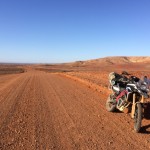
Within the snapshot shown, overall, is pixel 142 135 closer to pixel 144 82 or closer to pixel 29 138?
pixel 144 82

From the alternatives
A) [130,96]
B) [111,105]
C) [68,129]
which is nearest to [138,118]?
[130,96]

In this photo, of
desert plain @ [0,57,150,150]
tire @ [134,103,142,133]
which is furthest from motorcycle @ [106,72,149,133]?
desert plain @ [0,57,150,150]

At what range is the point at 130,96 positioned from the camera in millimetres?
7332

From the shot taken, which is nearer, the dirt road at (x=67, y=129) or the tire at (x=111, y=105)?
the dirt road at (x=67, y=129)

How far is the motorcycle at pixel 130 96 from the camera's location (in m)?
6.63

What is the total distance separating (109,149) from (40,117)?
11.8 feet

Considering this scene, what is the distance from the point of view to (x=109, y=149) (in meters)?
5.45

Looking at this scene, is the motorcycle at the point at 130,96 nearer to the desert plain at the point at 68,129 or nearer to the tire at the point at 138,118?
the tire at the point at 138,118

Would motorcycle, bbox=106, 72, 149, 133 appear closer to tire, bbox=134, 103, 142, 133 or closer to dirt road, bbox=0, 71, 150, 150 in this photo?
tire, bbox=134, 103, 142, 133

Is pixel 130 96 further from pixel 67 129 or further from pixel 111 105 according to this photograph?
pixel 67 129

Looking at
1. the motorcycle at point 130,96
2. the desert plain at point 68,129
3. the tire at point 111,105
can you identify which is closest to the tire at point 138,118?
the motorcycle at point 130,96

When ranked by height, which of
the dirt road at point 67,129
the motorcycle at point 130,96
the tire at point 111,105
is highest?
the motorcycle at point 130,96

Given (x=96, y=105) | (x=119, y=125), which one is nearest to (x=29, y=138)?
(x=119, y=125)

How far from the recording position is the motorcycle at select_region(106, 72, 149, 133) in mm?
6630
